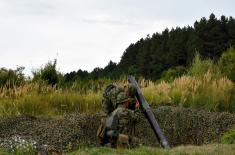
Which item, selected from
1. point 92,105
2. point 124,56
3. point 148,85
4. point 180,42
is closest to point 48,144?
point 92,105

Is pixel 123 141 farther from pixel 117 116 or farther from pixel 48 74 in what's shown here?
pixel 48 74

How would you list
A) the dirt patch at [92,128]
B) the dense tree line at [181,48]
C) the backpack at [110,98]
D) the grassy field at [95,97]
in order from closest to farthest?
the backpack at [110,98] < the dirt patch at [92,128] < the grassy field at [95,97] < the dense tree line at [181,48]

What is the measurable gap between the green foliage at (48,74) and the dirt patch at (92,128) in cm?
583

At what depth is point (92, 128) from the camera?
44.0 feet

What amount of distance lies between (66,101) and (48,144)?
16.6ft

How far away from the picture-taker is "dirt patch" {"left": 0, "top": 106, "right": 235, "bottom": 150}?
39.3ft

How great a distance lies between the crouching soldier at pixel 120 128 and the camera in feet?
34.8

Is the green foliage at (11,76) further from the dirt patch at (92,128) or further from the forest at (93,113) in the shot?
the dirt patch at (92,128)

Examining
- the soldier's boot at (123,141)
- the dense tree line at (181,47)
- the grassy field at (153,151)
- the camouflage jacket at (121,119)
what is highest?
the dense tree line at (181,47)

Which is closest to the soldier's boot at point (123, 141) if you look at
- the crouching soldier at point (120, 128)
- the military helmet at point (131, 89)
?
the crouching soldier at point (120, 128)

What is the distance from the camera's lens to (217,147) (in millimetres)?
10711

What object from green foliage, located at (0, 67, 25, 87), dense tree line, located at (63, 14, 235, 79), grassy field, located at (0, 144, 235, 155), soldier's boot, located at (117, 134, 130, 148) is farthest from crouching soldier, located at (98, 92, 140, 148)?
dense tree line, located at (63, 14, 235, 79)

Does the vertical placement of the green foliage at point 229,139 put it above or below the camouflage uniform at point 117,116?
below

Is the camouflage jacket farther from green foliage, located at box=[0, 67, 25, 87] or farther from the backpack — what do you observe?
green foliage, located at box=[0, 67, 25, 87]
